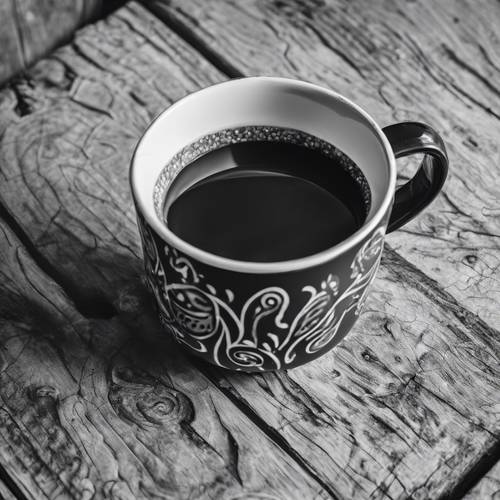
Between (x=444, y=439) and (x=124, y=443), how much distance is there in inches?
11.6

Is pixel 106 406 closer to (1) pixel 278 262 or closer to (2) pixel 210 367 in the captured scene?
(2) pixel 210 367

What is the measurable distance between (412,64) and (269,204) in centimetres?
39

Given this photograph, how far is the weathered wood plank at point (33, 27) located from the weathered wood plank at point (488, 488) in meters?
0.74

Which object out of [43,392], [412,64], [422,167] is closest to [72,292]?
[43,392]

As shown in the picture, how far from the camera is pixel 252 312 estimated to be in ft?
1.98

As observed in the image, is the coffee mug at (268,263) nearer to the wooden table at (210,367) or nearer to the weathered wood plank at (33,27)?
the wooden table at (210,367)

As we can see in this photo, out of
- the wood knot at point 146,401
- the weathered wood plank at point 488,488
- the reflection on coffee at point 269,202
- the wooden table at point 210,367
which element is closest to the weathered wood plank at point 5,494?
the wooden table at point 210,367

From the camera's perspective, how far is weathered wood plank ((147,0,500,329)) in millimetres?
848

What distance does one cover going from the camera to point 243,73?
97 cm

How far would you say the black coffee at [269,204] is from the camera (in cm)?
67

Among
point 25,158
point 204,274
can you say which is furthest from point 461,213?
point 25,158

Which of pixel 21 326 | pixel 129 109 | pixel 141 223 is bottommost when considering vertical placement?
pixel 21 326

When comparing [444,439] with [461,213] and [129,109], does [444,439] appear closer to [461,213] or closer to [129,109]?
[461,213]

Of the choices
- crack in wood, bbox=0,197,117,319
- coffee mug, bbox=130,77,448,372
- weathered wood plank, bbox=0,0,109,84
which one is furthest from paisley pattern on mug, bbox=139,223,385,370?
weathered wood plank, bbox=0,0,109,84
